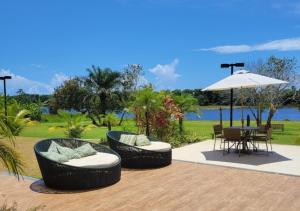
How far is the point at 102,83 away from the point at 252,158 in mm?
19903

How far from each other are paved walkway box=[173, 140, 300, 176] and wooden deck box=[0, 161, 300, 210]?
680 millimetres

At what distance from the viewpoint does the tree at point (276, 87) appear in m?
20.8

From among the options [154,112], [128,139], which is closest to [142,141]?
[128,139]

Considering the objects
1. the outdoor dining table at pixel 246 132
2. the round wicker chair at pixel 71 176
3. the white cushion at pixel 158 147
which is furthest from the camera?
the outdoor dining table at pixel 246 132

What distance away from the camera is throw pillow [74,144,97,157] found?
750 cm

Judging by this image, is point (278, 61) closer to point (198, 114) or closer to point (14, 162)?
point (198, 114)

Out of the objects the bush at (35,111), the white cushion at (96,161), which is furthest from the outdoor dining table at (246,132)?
the bush at (35,111)

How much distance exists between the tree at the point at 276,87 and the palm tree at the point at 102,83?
449 inches

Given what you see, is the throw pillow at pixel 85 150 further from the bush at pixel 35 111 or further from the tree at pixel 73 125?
the bush at pixel 35 111

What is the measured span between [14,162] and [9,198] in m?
2.55

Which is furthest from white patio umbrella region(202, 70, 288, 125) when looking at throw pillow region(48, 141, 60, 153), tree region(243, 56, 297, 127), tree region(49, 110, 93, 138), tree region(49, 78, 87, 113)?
tree region(49, 78, 87, 113)

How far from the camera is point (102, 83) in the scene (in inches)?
1094

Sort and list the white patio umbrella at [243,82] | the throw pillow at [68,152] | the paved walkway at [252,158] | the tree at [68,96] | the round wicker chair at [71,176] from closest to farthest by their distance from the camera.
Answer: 1. the round wicker chair at [71,176]
2. the throw pillow at [68,152]
3. the paved walkway at [252,158]
4. the white patio umbrella at [243,82]
5. the tree at [68,96]

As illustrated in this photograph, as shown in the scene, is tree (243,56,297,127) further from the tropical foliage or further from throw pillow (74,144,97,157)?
throw pillow (74,144,97,157)
